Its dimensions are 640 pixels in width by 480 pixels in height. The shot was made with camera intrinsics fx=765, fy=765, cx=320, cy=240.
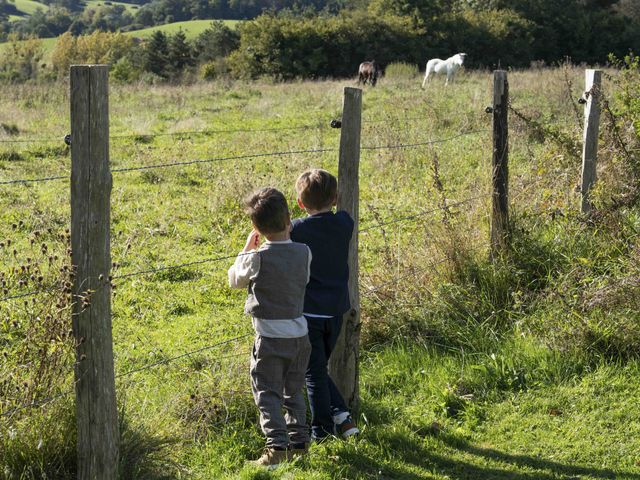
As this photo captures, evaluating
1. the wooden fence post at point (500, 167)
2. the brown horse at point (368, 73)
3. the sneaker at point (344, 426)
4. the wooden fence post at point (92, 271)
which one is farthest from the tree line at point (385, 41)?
the wooden fence post at point (92, 271)

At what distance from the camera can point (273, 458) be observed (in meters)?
3.92

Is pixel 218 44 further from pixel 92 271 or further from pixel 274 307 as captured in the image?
pixel 92 271

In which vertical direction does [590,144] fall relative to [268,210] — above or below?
above

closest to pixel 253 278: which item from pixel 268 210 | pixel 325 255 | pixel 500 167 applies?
pixel 268 210

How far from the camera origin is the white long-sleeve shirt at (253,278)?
3828mm

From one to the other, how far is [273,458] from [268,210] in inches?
50.1

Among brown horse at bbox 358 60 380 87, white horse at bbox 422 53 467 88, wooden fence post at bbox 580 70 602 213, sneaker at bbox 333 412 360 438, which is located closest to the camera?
sneaker at bbox 333 412 360 438

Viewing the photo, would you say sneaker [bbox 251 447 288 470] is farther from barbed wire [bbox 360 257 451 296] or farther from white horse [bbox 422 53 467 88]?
white horse [bbox 422 53 467 88]

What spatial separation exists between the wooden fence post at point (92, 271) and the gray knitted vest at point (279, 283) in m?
0.80

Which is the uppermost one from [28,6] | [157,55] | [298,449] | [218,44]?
[28,6]

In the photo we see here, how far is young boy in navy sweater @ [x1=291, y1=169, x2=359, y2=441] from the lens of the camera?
161 inches

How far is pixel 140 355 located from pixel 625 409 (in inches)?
129

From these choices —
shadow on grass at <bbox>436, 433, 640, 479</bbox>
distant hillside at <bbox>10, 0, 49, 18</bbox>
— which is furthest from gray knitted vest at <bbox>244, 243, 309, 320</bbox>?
distant hillside at <bbox>10, 0, 49, 18</bbox>

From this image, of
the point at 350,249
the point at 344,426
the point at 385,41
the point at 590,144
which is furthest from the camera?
the point at 385,41
